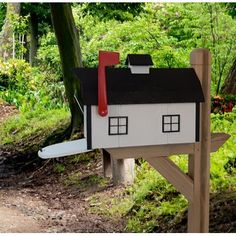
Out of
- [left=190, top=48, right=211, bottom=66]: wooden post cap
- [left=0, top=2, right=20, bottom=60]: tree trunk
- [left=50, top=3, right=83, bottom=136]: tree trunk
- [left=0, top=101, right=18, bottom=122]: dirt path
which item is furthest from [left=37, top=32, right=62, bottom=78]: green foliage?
[left=190, top=48, right=211, bottom=66]: wooden post cap

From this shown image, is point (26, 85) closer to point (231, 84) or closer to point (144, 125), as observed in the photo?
point (231, 84)

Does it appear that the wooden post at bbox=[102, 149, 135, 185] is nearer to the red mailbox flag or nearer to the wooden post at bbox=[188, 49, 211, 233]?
the wooden post at bbox=[188, 49, 211, 233]

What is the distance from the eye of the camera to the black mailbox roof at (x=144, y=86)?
2854mm

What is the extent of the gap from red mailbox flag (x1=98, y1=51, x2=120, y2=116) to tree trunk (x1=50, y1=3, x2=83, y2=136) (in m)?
2.77

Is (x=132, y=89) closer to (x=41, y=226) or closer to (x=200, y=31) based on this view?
(x=41, y=226)

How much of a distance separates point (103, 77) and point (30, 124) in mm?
4637

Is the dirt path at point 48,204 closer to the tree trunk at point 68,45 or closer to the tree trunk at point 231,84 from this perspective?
the tree trunk at point 68,45

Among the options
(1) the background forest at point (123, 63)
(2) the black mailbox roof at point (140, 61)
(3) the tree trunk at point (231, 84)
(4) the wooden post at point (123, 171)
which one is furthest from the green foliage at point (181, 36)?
(2) the black mailbox roof at point (140, 61)

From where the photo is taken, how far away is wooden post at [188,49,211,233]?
10.3 feet

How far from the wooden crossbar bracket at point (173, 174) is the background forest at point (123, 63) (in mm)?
718

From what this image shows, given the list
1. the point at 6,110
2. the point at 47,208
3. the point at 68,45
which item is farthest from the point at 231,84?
the point at 6,110

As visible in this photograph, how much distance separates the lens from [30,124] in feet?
24.0

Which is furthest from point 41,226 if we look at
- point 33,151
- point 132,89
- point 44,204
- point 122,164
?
point 33,151

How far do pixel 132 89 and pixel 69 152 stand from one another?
0.51 m
